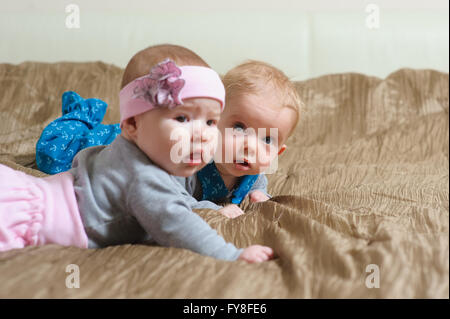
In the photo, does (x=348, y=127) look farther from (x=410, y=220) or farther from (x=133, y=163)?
(x=133, y=163)

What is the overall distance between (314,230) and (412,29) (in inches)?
64.5

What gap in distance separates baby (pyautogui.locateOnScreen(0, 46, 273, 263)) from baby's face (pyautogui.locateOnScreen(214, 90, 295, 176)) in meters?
0.22

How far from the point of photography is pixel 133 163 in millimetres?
872

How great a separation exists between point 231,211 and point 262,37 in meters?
1.24

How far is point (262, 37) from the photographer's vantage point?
2.15m

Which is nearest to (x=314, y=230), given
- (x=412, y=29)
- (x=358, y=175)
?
(x=358, y=175)

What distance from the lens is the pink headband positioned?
0.82 metres

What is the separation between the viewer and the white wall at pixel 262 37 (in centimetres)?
210
